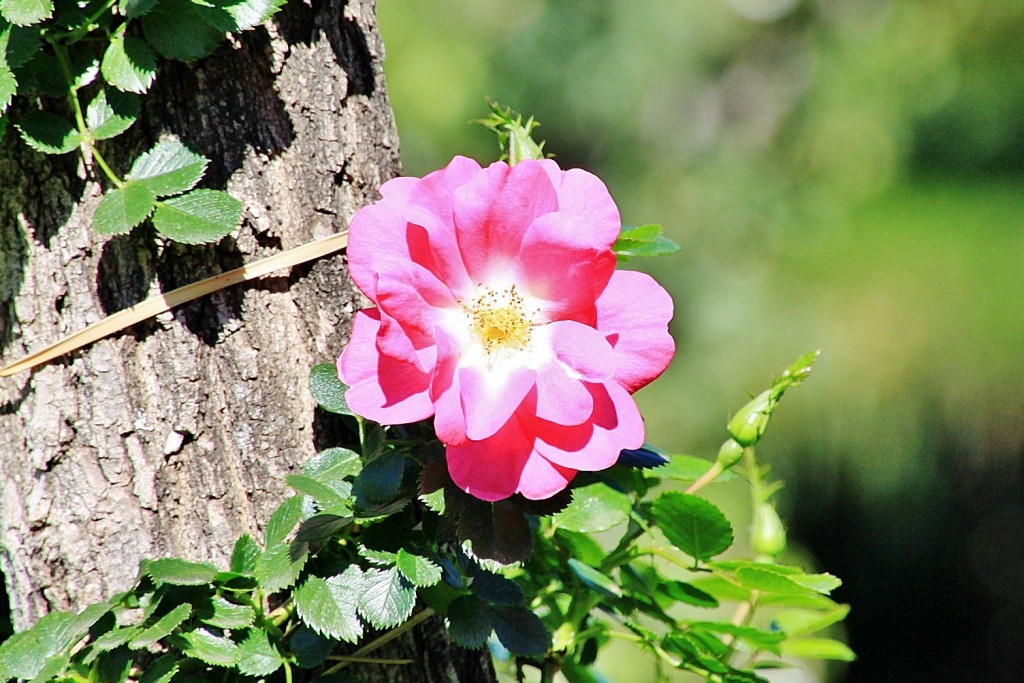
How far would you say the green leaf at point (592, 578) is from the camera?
551 millimetres

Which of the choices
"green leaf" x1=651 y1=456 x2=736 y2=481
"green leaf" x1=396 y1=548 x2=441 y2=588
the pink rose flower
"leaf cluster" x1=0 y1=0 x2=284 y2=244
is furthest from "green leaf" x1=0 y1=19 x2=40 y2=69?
"green leaf" x1=651 y1=456 x2=736 y2=481

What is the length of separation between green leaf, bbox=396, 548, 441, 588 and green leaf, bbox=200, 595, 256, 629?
0.27 feet

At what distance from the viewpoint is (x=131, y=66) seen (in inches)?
17.6

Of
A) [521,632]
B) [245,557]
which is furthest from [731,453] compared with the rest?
[245,557]

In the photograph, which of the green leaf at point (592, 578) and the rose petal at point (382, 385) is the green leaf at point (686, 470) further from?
the rose petal at point (382, 385)

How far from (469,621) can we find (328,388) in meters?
0.13

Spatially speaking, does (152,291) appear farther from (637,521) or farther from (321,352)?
(637,521)

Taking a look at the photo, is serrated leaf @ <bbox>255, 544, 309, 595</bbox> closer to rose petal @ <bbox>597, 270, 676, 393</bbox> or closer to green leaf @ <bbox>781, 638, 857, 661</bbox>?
rose petal @ <bbox>597, 270, 676, 393</bbox>

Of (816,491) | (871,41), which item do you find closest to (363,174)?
(816,491)

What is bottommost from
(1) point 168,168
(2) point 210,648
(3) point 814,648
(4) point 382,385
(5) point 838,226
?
(3) point 814,648

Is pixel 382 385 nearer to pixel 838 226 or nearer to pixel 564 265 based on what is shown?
pixel 564 265

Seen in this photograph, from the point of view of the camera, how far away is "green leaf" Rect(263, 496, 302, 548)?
1.50 feet

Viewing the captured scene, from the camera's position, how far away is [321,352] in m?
0.50

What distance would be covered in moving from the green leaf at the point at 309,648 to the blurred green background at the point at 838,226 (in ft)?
4.78
